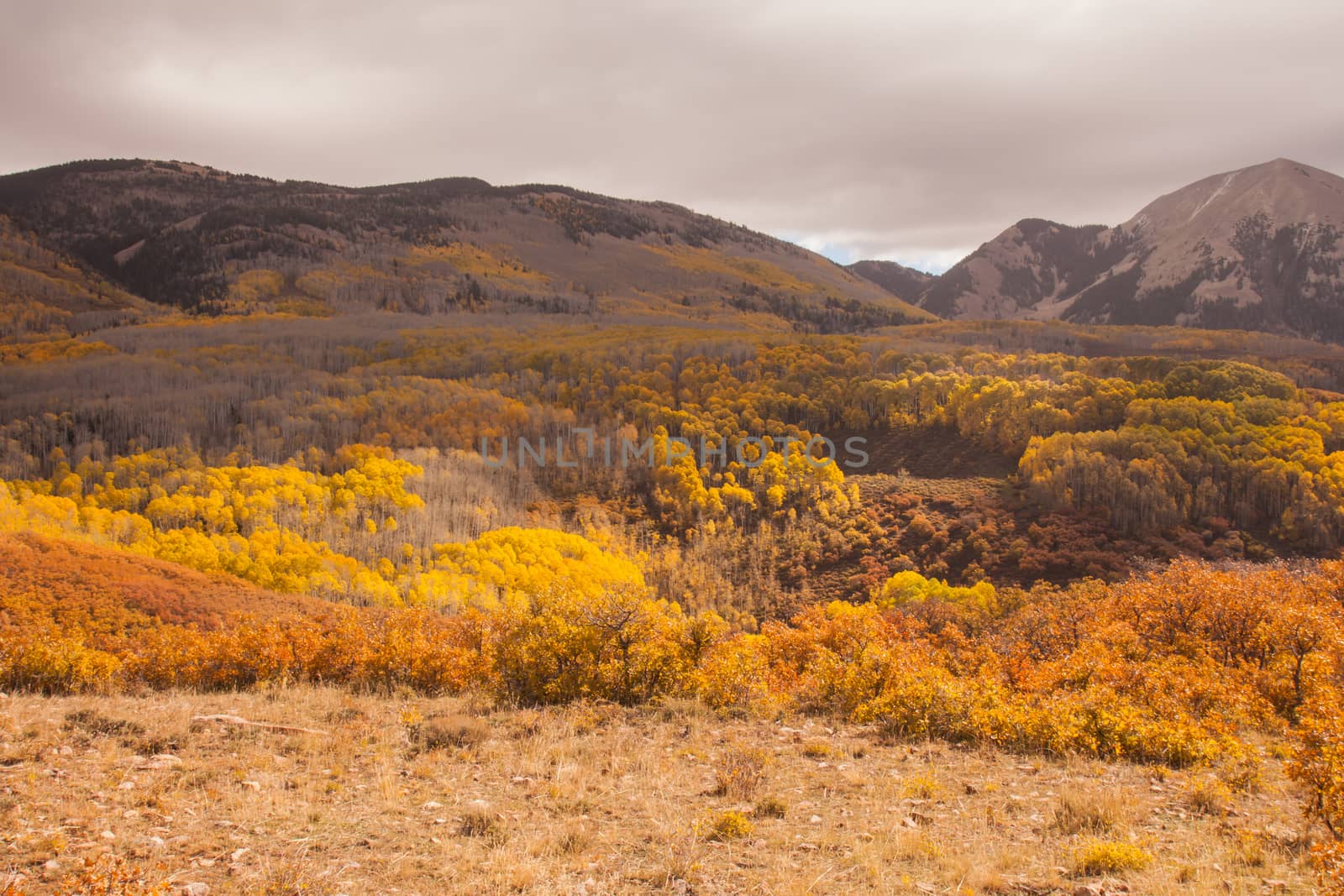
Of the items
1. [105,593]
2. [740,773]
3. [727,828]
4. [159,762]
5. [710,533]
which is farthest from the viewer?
[710,533]

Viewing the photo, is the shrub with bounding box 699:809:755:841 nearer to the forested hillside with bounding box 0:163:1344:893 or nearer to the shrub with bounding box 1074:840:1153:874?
the forested hillside with bounding box 0:163:1344:893

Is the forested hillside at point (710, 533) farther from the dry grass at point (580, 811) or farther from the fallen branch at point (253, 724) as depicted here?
the fallen branch at point (253, 724)

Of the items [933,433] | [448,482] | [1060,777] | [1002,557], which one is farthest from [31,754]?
[933,433]

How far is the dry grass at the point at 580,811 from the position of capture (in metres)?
11.2

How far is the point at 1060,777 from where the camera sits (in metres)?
16.1

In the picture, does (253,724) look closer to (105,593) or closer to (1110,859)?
(1110,859)

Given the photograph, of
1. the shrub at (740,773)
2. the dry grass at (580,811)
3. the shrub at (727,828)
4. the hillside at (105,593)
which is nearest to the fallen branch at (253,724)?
the dry grass at (580,811)

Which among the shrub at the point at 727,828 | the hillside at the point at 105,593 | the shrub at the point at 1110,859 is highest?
the shrub at the point at 1110,859

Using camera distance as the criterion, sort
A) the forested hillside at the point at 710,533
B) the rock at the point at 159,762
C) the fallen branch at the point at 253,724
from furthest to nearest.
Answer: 1. the forested hillside at the point at 710,533
2. the fallen branch at the point at 253,724
3. the rock at the point at 159,762

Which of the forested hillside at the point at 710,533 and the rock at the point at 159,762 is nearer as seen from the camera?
the rock at the point at 159,762

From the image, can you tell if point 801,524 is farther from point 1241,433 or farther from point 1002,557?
point 1241,433

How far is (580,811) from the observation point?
14055mm

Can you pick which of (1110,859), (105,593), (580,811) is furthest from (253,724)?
(105,593)

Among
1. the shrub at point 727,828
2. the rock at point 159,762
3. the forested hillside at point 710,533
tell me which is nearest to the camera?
the shrub at point 727,828
